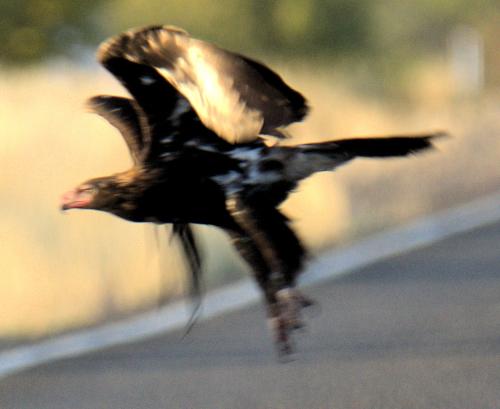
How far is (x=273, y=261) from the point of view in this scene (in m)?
6.51

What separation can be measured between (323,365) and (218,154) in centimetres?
264

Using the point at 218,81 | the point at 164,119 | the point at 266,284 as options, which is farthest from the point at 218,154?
the point at 266,284

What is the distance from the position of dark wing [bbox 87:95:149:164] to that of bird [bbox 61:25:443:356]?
0.01 m

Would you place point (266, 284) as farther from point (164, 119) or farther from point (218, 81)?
point (164, 119)

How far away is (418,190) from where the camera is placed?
1881 centimetres

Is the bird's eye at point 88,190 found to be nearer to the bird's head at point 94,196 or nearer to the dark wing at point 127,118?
the bird's head at point 94,196

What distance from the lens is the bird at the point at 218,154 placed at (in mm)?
6512

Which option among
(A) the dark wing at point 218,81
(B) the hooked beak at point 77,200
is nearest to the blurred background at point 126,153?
(B) the hooked beak at point 77,200

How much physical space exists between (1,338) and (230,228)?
13.4 feet

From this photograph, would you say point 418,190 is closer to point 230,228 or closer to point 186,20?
point 186,20

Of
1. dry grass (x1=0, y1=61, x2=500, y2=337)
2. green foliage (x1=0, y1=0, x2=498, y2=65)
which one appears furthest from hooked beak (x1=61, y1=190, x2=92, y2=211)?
green foliage (x1=0, y1=0, x2=498, y2=65)

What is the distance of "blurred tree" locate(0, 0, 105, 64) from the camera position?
18.4m

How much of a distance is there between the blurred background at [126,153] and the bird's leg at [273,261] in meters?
0.26

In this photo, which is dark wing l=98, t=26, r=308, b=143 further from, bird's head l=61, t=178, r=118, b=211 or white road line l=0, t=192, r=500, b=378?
white road line l=0, t=192, r=500, b=378
